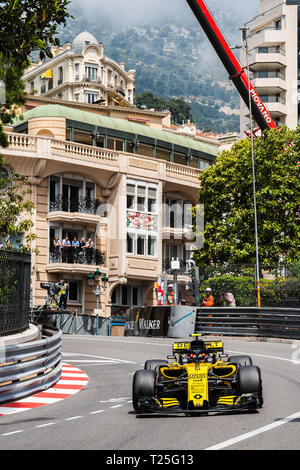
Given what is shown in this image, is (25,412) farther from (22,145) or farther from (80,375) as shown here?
(22,145)

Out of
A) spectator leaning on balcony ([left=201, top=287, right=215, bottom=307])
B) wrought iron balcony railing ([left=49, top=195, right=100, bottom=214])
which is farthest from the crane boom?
spectator leaning on balcony ([left=201, top=287, right=215, bottom=307])

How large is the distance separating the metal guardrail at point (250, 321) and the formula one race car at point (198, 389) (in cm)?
1582

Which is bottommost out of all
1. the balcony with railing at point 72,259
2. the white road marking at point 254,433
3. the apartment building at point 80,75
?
the white road marking at point 254,433

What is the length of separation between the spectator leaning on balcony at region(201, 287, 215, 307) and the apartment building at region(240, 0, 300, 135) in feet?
141

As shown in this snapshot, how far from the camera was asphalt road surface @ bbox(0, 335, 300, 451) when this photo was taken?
27.4ft

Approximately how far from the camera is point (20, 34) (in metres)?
11.6

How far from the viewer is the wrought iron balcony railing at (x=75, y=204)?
46.5 metres

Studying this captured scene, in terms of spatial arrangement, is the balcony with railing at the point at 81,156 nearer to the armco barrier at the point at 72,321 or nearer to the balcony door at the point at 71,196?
the balcony door at the point at 71,196

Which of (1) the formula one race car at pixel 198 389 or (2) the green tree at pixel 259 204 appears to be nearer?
(1) the formula one race car at pixel 198 389

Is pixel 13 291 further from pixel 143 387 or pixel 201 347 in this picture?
pixel 143 387

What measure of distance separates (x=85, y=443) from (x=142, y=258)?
1563 inches

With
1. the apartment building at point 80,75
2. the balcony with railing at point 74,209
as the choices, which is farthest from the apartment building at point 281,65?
the apartment building at point 80,75

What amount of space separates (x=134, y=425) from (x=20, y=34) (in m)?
5.70

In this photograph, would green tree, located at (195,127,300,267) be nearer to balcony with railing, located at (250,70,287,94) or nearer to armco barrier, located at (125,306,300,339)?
armco barrier, located at (125,306,300,339)
